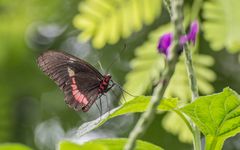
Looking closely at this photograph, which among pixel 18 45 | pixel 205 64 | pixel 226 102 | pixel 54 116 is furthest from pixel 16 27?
pixel 226 102

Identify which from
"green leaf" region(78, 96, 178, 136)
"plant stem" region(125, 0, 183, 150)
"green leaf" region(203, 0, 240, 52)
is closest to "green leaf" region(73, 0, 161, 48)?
"green leaf" region(203, 0, 240, 52)

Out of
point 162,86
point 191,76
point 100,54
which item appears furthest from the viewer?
point 100,54

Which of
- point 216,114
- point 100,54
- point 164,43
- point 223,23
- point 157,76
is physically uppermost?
point 164,43

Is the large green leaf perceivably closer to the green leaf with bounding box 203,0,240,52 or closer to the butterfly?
the green leaf with bounding box 203,0,240,52

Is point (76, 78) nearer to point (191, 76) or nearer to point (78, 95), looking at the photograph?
point (78, 95)

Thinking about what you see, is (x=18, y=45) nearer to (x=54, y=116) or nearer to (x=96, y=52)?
(x=96, y=52)

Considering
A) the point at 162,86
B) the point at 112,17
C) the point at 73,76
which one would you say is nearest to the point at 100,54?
the point at 112,17

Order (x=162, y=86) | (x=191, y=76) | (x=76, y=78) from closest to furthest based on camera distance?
(x=162, y=86) < (x=191, y=76) < (x=76, y=78)
